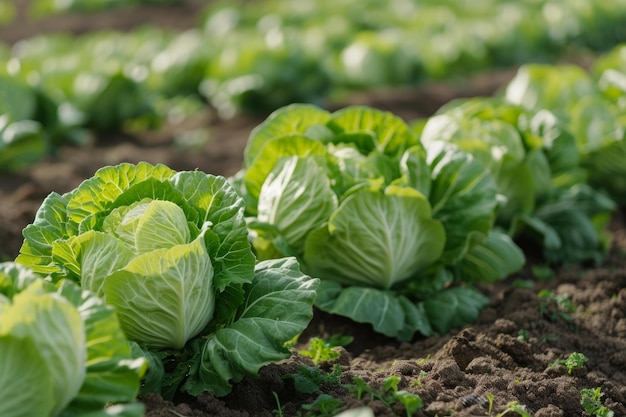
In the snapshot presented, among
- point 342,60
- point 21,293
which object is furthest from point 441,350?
point 342,60

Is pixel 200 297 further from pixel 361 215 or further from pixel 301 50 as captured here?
pixel 301 50

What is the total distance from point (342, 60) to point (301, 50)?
126 cm

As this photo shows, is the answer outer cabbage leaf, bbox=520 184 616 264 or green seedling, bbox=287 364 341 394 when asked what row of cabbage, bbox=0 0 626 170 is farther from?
outer cabbage leaf, bbox=520 184 616 264

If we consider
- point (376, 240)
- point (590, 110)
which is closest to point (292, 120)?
point (376, 240)

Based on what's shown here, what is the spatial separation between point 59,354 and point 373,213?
2208 millimetres

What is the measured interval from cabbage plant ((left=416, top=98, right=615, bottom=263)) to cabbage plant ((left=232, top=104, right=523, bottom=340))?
783 mm

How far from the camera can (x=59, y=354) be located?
9.82ft

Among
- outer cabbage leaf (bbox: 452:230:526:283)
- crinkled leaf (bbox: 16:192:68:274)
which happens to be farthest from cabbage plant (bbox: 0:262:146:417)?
outer cabbage leaf (bbox: 452:230:526:283)

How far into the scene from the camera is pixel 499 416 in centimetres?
372

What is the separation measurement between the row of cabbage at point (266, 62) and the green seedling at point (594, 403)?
490cm

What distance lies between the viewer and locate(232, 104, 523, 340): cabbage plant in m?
4.81

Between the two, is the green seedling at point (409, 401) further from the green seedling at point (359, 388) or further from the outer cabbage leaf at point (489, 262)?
the outer cabbage leaf at point (489, 262)

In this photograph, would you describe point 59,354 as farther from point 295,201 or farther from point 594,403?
point 594,403

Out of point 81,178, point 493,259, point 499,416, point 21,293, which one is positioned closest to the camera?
point 21,293
